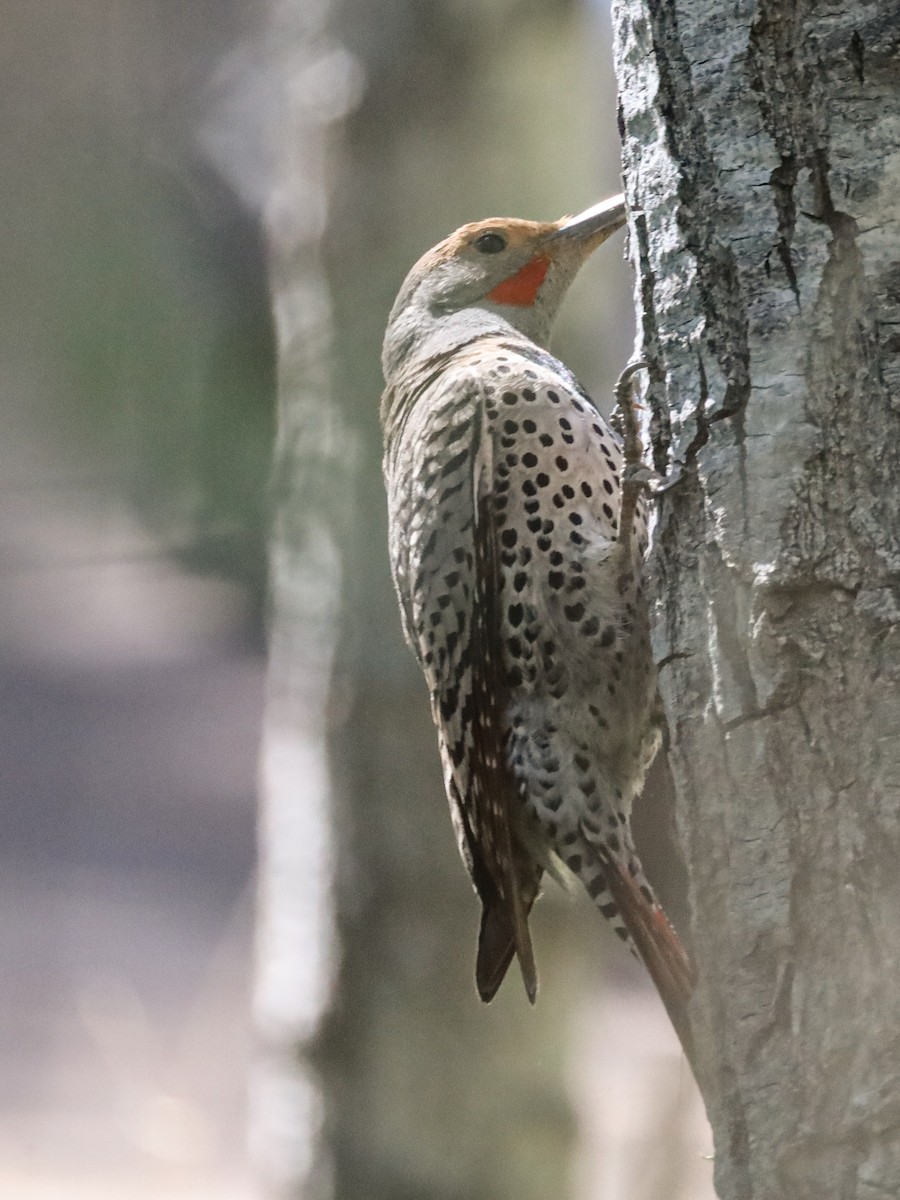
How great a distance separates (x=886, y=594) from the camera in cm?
135

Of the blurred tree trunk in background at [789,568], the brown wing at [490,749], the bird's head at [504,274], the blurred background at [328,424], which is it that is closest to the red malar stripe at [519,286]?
the bird's head at [504,274]

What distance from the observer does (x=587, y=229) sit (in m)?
2.55

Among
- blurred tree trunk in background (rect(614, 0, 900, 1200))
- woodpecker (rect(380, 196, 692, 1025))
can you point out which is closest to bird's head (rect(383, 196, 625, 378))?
woodpecker (rect(380, 196, 692, 1025))

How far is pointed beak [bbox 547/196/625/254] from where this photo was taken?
251 cm

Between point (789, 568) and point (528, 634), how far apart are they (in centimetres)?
74

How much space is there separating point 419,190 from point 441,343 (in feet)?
3.80

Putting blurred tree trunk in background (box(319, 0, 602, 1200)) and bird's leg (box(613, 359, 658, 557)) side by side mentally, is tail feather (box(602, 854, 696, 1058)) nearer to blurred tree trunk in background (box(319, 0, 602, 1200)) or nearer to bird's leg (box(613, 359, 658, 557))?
bird's leg (box(613, 359, 658, 557))

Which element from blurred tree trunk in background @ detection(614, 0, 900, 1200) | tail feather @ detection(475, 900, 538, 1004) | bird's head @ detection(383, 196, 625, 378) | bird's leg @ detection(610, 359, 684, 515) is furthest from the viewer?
bird's head @ detection(383, 196, 625, 378)

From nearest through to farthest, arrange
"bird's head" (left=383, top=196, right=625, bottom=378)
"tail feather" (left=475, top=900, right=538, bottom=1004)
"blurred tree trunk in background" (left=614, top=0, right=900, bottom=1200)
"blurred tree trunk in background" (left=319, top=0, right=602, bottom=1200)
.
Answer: "blurred tree trunk in background" (left=614, top=0, right=900, bottom=1200), "tail feather" (left=475, top=900, right=538, bottom=1004), "bird's head" (left=383, top=196, right=625, bottom=378), "blurred tree trunk in background" (left=319, top=0, right=602, bottom=1200)

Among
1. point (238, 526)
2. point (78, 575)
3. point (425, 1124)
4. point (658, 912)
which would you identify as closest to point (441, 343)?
point (658, 912)

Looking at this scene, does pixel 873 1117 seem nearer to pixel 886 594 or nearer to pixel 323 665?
pixel 886 594

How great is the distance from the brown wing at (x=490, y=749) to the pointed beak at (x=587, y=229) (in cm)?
57

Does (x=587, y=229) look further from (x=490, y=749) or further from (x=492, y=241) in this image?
(x=490, y=749)

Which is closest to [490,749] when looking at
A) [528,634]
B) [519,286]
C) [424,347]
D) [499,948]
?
[528,634]
